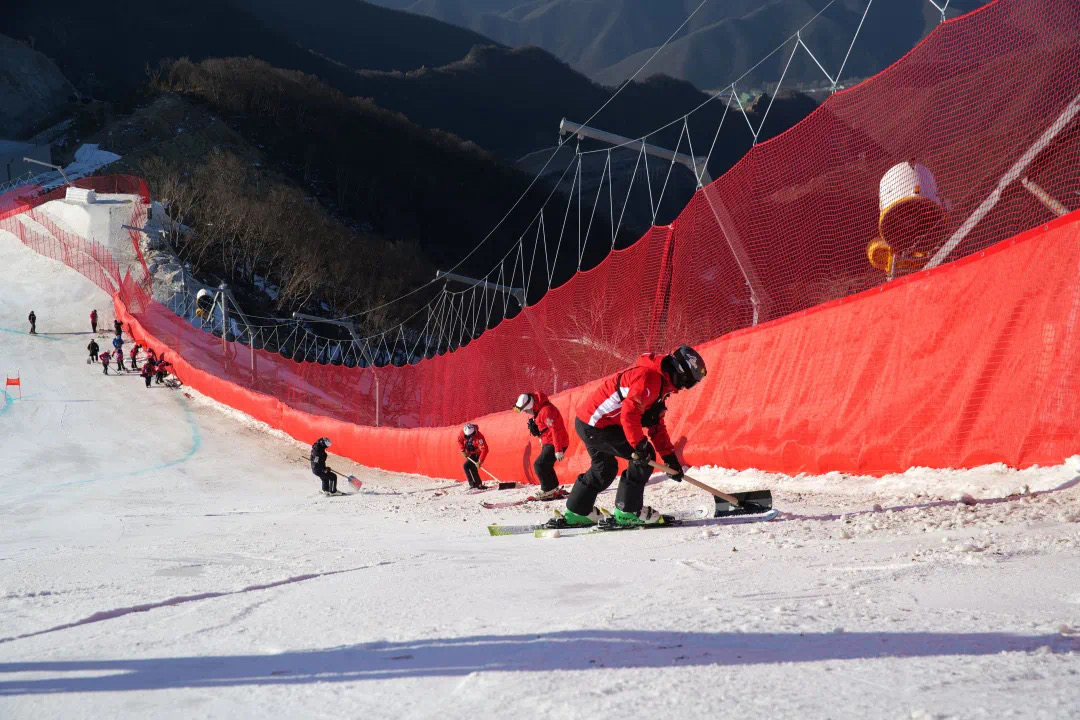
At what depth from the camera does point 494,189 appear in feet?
386

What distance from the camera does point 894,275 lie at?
8.61 meters

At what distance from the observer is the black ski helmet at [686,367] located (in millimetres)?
6791

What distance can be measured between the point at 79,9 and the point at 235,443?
442 feet

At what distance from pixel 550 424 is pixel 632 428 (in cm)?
495

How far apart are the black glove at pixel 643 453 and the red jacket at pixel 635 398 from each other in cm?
4

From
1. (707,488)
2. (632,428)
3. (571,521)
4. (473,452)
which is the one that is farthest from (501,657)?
(473,452)

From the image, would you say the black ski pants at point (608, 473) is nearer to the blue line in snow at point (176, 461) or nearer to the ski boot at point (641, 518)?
the ski boot at point (641, 518)

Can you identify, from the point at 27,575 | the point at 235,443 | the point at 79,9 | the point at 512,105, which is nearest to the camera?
the point at 27,575

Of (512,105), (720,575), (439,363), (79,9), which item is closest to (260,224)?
(439,363)

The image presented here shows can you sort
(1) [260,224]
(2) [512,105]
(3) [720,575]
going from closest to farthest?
(3) [720,575], (1) [260,224], (2) [512,105]

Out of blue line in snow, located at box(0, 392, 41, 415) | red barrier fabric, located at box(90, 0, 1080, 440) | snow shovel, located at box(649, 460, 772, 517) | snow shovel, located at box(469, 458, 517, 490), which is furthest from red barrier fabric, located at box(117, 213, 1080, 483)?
blue line in snow, located at box(0, 392, 41, 415)

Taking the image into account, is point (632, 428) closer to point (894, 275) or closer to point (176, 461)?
point (894, 275)

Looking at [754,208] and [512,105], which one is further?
[512,105]

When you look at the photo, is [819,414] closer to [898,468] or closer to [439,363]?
[898,468]
